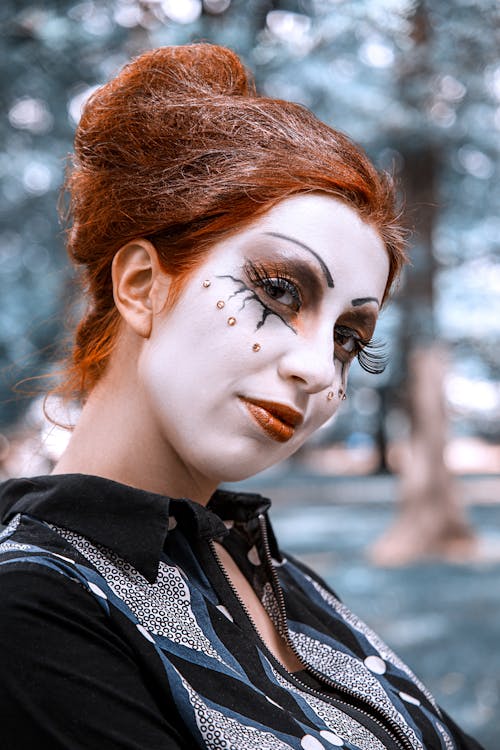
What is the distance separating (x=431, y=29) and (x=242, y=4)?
226cm

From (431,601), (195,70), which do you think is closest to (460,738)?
(195,70)

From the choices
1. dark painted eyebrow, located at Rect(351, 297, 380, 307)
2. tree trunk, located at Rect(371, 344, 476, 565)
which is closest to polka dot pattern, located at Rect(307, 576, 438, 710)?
dark painted eyebrow, located at Rect(351, 297, 380, 307)

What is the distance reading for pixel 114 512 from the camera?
1.18 m

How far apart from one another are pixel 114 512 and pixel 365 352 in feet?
1.66

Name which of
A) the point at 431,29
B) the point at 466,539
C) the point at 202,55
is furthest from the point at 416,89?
the point at 202,55

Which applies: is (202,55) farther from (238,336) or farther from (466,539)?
(466,539)

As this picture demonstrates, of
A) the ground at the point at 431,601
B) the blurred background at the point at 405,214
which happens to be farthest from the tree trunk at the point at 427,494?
the ground at the point at 431,601

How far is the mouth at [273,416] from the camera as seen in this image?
4.09 ft

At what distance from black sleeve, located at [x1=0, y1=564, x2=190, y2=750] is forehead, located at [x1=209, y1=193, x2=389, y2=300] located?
0.52 meters

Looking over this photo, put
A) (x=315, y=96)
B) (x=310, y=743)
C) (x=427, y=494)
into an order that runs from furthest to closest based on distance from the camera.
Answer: (x=427, y=494)
(x=315, y=96)
(x=310, y=743)

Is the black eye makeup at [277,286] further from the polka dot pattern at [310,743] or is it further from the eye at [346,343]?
the polka dot pattern at [310,743]

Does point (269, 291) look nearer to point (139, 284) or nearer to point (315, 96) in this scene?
point (139, 284)

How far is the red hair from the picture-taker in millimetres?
1288

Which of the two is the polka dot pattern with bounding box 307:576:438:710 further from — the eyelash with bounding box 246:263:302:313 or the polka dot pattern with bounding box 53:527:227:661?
the eyelash with bounding box 246:263:302:313
